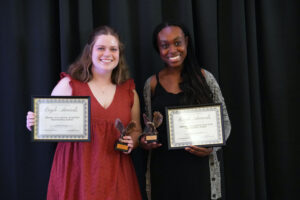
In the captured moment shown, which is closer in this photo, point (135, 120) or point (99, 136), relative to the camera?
point (99, 136)

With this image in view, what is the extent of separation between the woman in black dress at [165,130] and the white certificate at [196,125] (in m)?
0.05

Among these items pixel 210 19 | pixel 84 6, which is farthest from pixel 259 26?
pixel 84 6

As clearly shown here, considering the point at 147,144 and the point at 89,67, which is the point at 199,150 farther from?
the point at 89,67

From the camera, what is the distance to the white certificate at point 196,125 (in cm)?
151

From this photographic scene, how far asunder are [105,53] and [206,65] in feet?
2.63

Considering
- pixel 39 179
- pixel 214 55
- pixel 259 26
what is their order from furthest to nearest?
pixel 259 26 < pixel 214 55 < pixel 39 179

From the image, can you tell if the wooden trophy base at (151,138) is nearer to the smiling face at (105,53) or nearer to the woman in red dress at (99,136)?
the woman in red dress at (99,136)

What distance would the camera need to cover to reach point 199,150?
153cm

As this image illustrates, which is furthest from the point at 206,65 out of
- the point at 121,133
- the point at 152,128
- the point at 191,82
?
the point at 121,133

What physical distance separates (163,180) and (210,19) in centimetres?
118

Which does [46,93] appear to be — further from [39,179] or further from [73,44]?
[39,179]

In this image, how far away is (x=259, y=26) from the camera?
2266 mm

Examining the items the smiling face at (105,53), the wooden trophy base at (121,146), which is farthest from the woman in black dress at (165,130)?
the smiling face at (105,53)

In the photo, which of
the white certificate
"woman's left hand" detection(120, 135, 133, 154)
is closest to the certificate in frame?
"woman's left hand" detection(120, 135, 133, 154)
